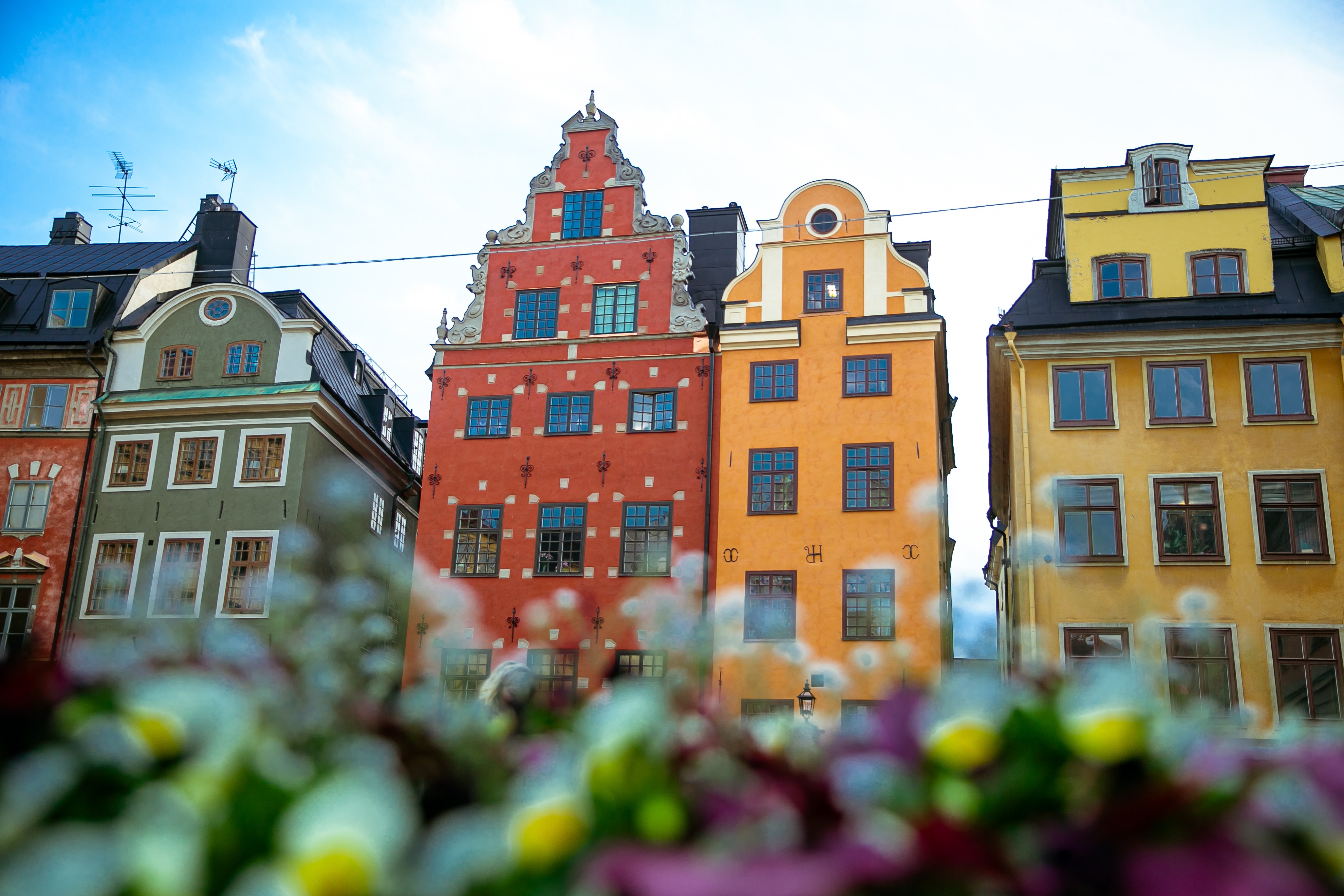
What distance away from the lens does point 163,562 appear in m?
26.7

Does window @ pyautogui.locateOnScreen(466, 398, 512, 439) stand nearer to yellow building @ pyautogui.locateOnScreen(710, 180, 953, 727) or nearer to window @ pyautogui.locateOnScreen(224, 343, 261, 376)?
yellow building @ pyautogui.locateOnScreen(710, 180, 953, 727)

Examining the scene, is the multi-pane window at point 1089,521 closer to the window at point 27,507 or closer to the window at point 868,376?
the window at point 868,376

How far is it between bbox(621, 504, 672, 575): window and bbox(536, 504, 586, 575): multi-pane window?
997 millimetres

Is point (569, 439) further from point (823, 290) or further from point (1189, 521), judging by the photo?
point (1189, 521)

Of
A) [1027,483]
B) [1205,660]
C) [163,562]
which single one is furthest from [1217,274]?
[163,562]

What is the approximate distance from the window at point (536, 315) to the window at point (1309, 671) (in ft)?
54.5

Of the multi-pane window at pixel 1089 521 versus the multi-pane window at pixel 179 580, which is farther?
the multi-pane window at pixel 179 580

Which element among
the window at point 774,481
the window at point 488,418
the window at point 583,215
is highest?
the window at point 583,215

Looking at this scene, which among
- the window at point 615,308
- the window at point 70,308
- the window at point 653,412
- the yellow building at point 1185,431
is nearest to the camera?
the yellow building at point 1185,431

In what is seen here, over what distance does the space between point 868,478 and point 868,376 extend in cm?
233

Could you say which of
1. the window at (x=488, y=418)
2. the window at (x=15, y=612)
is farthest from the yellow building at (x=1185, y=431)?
the window at (x=15, y=612)

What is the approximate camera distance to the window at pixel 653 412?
25.5 metres

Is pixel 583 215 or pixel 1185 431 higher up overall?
pixel 583 215

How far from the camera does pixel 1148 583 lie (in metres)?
21.7
